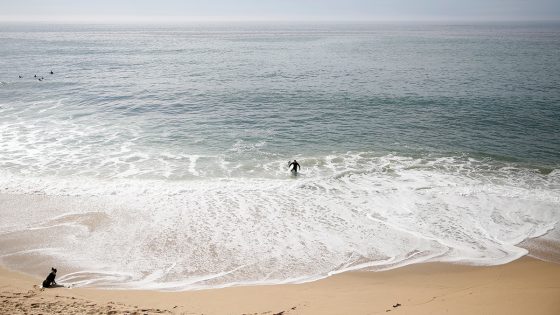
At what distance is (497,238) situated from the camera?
16406 mm

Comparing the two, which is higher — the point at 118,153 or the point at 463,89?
the point at 463,89

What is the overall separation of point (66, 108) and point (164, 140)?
17.0m

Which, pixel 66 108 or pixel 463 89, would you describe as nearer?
pixel 66 108

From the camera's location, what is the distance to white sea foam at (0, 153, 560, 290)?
14516 mm

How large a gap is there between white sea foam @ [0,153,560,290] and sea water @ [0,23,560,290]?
3.4 inches

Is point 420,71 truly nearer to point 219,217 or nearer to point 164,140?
point 164,140

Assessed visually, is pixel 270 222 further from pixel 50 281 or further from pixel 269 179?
pixel 50 281

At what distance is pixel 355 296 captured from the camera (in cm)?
1189

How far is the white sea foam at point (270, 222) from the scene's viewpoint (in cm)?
1452

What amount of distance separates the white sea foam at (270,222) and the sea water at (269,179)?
87mm

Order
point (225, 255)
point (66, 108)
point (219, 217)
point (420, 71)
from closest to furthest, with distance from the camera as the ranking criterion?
1. point (225, 255)
2. point (219, 217)
3. point (66, 108)
4. point (420, 71)

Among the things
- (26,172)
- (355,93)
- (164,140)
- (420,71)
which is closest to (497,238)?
(164,140)

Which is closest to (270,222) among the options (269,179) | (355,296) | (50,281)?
(269,179)

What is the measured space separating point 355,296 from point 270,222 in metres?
6.64
